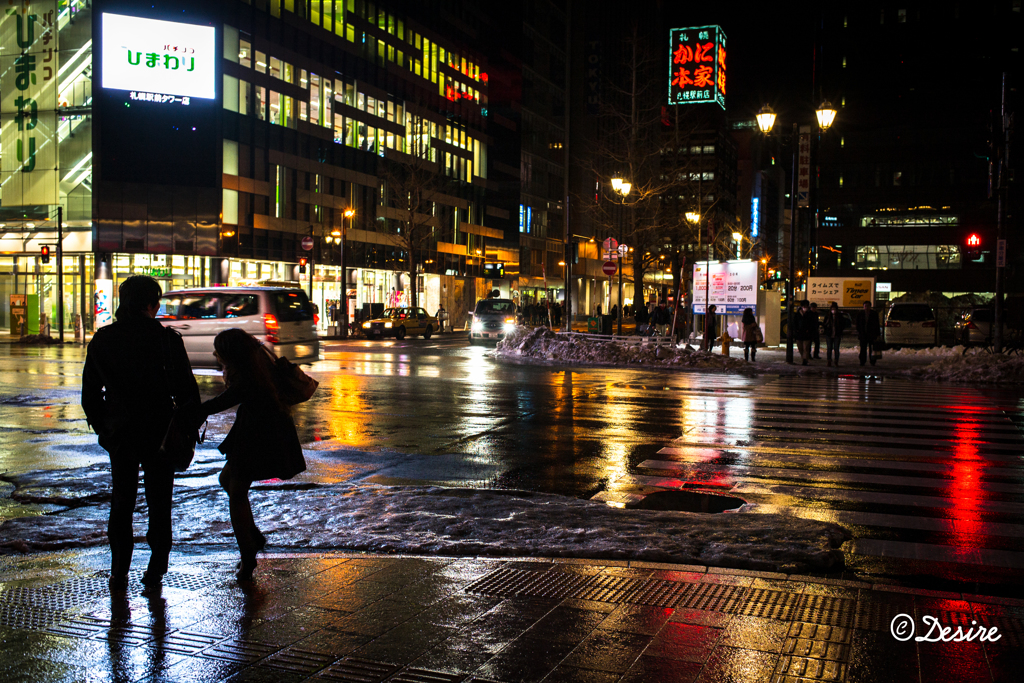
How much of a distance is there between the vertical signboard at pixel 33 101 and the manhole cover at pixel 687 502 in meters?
46.6

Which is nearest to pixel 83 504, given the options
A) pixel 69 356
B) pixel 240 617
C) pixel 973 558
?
pixel 240 617

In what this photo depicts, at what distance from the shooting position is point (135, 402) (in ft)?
17.1

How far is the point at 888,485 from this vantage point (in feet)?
28.8

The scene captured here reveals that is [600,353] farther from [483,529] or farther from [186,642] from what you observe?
[186,642]

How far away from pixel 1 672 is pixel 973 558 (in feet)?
19.7

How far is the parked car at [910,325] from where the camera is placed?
114 feet

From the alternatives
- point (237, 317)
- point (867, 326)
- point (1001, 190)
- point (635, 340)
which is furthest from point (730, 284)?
point (237, 317)

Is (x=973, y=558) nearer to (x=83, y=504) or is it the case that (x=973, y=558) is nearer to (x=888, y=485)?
(x=888, y=485)

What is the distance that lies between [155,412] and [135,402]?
131mm

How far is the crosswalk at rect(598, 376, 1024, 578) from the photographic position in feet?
22.3

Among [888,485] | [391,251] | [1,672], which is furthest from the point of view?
[391,251]

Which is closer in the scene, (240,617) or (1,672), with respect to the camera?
(1,672)

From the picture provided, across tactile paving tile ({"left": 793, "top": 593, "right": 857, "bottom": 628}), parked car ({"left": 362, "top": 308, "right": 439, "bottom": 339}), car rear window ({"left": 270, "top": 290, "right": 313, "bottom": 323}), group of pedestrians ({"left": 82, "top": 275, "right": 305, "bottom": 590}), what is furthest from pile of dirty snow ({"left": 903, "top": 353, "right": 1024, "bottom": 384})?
parked car ({"left": 362, "top": 308, "right": 439, "bottom": 339})

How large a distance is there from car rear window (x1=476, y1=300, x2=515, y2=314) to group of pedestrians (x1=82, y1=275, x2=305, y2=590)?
3159 cm
